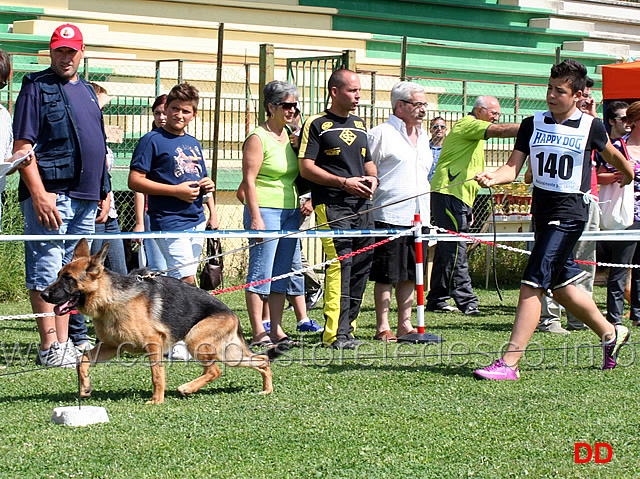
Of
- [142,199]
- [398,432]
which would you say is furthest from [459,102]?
[398,432]

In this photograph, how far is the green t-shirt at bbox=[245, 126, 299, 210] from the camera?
6.97m

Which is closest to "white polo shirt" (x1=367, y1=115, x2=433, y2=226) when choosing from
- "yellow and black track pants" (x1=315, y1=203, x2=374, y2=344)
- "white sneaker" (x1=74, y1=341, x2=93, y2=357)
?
"yellow and black track pants" (x1=315, y1=203, x2=374, y2=344)

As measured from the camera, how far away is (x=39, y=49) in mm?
13875

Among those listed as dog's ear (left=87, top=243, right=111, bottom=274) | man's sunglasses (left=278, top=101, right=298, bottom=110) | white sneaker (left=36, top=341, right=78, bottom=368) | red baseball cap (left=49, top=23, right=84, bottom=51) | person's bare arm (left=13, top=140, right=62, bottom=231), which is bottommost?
white sneaker (left=36, top=341, right=78, bottom=368)

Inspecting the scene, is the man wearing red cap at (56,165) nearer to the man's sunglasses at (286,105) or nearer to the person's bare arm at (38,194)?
the person's bare arm at (38,194)

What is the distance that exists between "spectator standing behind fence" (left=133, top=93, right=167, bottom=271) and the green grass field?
2.71 feet

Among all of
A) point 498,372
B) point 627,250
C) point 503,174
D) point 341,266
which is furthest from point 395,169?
point 627,250

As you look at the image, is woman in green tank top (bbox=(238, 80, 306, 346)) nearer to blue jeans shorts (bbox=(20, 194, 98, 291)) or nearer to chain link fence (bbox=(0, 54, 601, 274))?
blue jeans shorts (bbox=(20, 194, 98, 291))

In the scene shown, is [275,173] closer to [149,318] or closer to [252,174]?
[252,174]

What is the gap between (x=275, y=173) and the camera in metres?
7.01

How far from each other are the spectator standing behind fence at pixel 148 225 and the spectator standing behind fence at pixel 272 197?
773mm

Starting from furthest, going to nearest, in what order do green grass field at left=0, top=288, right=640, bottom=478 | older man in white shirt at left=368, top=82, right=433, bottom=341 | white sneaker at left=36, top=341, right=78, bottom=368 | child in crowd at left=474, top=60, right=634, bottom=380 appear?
1. older man in white shirt at left=368, top=82, right=433, bottom=341
2. white sneaker at left=36, top=341, right=78, bottom=368
3. child in crowd at left=474, top=60, right=634, bottom=380
4. green grass field at left=0, top=288, right=640, bottom=478

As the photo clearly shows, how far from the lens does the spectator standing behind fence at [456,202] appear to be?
884 centimetres

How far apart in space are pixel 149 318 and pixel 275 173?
219 centimetres
